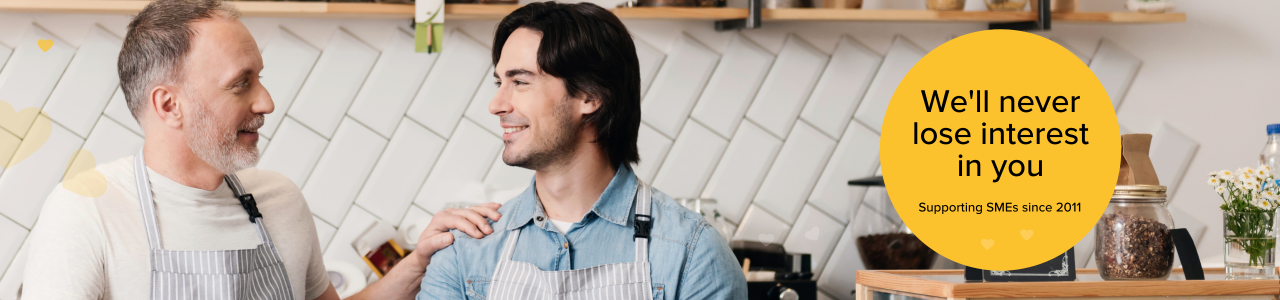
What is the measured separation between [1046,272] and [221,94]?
Result: 124 centimetres

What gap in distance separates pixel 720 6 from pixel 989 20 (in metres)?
0.71

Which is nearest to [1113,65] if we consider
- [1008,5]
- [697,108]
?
[1008,5]

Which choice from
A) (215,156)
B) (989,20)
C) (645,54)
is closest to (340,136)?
(645,54)

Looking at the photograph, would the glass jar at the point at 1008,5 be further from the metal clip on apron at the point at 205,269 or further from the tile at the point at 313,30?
the metal clip on apron at the point at 205,269

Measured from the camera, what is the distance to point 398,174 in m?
2.30

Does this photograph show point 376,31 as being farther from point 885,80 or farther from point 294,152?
point 885,80

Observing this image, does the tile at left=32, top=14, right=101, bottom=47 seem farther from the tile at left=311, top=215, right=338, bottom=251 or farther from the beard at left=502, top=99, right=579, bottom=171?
the beard at left=502, top=99, right=579, bottom=171

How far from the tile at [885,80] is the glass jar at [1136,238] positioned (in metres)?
1.16

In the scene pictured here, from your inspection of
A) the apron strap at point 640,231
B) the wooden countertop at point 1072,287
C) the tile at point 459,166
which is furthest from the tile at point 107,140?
the wooden countertop at point 1072,287

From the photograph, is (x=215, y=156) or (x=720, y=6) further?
(x=720, y=6)

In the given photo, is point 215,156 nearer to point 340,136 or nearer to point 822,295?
point 340,136

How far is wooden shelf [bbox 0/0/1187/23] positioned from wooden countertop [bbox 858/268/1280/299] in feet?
3.36

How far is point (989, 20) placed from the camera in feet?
7.64

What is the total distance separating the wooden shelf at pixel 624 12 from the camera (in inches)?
77.9
